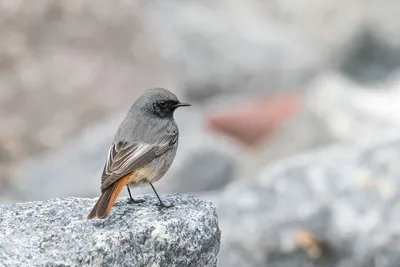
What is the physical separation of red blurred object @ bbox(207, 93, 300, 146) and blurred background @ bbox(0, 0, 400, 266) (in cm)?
2

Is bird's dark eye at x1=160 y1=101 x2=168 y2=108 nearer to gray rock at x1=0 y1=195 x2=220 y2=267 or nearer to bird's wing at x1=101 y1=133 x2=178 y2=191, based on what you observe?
bird's wing at x1=101 y1=133 x2=178 y2=191

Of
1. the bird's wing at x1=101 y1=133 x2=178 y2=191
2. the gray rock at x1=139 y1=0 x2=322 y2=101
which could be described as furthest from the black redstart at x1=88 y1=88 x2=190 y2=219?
the gray rock at x1=139 y1=0 x2=322 y2=101

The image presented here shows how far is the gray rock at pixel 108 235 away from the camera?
205 inches

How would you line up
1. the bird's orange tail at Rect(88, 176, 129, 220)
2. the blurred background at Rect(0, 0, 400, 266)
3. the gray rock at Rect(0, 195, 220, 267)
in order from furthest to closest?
the blurred background at Rect(0, 0, 400, 266)
the bird's orange tail at Rect(88, 176, 129, 220)
the gray rock at Rect(0, 195, 220, 267)

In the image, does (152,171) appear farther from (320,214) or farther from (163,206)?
(320,214)

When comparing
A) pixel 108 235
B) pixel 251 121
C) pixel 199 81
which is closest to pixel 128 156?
pixel 108 235

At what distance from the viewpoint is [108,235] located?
17.4 ft

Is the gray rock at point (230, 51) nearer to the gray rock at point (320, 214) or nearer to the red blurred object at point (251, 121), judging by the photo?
the red blurred object at point (251, 121)

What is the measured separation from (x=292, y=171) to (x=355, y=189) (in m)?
0.73

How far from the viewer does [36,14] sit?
593 inches

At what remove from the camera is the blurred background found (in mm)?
12461

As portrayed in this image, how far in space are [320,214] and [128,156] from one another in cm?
299

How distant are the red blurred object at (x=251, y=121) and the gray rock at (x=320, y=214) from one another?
18.8 feet

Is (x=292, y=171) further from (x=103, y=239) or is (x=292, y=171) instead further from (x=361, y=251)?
(x=103, y=239)
